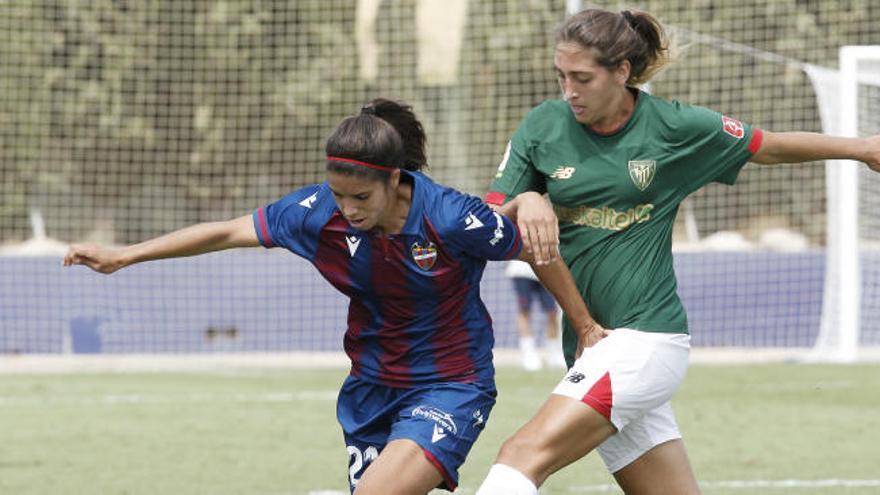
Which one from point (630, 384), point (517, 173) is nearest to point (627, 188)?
point (517, 173)

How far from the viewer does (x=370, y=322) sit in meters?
5.07

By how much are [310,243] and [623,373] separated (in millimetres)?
1154

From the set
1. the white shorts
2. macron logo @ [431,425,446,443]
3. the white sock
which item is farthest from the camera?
macron logo @ [431,425,446,443]

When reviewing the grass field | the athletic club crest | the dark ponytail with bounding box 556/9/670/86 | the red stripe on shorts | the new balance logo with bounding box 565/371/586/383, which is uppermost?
A: the dark ponytail with bounding box 556/9/670/86

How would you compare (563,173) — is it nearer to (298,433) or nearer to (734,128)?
(734,128)

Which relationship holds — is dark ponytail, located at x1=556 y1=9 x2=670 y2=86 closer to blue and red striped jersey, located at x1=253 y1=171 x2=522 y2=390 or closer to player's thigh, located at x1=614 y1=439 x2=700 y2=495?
blue and red striped jersey, located at x1=253 y1=171 x2=522 y2=390

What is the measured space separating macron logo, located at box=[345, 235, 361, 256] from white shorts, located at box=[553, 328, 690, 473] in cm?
82

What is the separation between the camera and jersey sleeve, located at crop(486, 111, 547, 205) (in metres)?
4.99

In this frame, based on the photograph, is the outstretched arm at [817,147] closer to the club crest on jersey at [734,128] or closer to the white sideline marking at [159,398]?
the club crest on jersey at [734,128]

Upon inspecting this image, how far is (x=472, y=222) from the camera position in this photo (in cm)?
483

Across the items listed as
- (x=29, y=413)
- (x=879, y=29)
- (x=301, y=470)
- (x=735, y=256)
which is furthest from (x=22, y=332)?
(x=879, y=29)

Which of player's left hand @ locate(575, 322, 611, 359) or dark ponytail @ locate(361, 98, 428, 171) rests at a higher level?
dark ponytail @ locate(361, 98, 428, 171)

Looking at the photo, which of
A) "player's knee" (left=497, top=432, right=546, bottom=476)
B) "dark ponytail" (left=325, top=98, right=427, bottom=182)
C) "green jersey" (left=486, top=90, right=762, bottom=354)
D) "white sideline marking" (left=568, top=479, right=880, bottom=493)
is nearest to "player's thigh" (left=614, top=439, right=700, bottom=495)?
"green jersey" (left=486, top=90, right=762, bottom=354)

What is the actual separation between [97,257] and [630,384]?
1.90 meters
